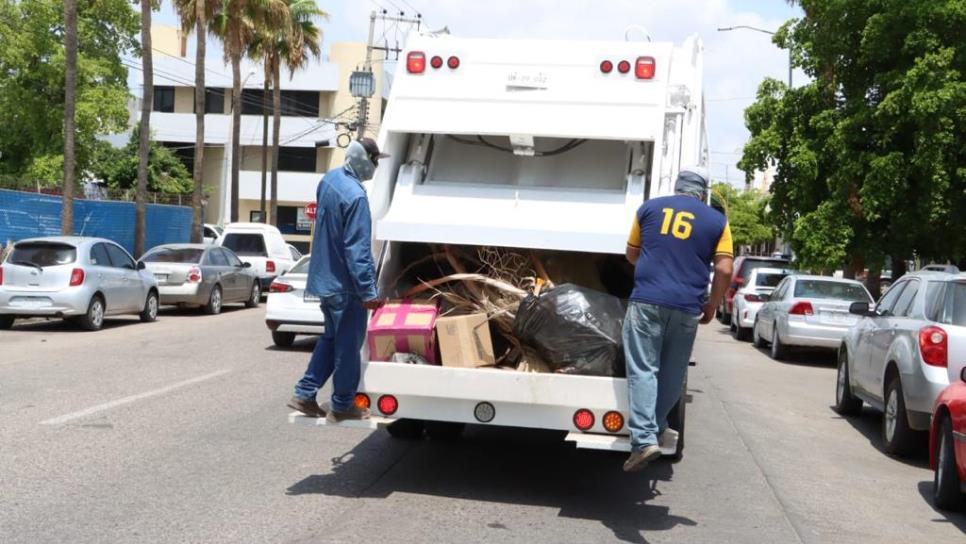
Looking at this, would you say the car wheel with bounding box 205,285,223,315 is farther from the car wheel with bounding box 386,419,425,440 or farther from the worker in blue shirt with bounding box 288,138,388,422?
the worker in blue shirt with bounding box 288,138,388,422

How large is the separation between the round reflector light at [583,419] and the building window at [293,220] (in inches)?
2070

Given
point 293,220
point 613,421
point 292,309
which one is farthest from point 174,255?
point 293,220

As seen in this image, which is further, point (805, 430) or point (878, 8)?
point (878, 8)

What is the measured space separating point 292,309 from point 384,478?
778 cm

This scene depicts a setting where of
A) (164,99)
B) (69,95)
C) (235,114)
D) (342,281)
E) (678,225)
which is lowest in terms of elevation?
(342,281)

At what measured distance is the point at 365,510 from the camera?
21.9ft

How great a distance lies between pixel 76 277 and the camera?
55.7 ft

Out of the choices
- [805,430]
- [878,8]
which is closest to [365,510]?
[805,430]

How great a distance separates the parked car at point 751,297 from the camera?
22062mm

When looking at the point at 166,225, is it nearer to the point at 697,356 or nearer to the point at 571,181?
the point at 697,356

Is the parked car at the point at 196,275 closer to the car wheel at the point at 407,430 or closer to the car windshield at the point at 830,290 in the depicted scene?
the car windshield at the point at 830,290

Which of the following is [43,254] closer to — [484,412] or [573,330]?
[484,412]

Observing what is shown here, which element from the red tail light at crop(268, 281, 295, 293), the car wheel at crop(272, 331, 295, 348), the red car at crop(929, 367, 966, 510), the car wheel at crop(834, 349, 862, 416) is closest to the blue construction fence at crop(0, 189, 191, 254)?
the car wheel at crop(272, 331, 295, 348)

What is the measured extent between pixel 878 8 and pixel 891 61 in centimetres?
115
